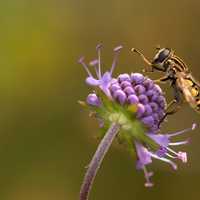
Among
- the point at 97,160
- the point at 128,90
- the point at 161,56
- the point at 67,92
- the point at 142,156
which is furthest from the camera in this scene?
the point at 67,92

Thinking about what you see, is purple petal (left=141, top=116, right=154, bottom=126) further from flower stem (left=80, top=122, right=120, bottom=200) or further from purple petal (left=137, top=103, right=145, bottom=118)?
flower stem (left=80, top=122, right=120, bottom=200)

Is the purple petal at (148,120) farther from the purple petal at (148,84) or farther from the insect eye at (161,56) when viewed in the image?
the insect eye at (161,56)

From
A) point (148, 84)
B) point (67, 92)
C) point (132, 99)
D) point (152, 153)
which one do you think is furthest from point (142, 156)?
point (67, 92)

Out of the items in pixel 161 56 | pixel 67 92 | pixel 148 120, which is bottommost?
pixel 148 120

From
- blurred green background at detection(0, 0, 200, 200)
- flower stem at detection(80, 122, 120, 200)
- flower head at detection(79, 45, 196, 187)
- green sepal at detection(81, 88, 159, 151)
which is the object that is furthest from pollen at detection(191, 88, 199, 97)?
blurred green background at detection(0, 0, 200, 200)

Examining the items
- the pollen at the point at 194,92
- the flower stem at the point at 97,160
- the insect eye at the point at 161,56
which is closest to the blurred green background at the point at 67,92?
the insect eye at the point at 161,56

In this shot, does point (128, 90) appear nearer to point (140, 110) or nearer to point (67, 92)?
point (140, 110)
